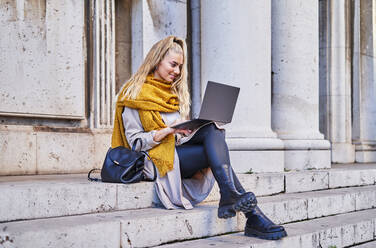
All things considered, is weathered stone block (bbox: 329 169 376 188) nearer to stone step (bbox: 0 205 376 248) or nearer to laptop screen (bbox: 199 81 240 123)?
stone step (bbox: 0 205 376 248)

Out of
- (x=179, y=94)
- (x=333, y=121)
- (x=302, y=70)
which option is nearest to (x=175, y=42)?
(x=179, y=94)

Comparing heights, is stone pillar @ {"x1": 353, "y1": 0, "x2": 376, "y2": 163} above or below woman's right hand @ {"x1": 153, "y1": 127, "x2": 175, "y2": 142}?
above

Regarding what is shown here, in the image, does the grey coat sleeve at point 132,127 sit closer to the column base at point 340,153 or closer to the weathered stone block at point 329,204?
the weathered stone block at point 329,204

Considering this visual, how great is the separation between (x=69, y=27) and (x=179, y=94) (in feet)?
6.44

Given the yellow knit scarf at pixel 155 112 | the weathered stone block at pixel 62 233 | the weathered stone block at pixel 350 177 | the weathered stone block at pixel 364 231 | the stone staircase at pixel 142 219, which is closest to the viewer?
the weathered stone block at pixel 62 233

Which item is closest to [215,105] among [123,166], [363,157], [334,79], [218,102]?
[218,102]

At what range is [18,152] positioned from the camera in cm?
505

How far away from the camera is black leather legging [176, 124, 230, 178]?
378cm

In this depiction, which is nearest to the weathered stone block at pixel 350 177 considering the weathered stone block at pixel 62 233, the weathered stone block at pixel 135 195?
the weathered stone block at pixel 135 195

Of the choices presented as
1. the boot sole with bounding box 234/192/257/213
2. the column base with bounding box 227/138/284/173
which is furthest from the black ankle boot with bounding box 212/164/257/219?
the column base with bounding box 227/138/284/173

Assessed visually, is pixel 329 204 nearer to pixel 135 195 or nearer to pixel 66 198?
pixel 135 195

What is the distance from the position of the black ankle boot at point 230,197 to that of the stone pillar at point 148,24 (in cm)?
288

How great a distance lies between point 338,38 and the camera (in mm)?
9203

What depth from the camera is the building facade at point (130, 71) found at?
523 cm
